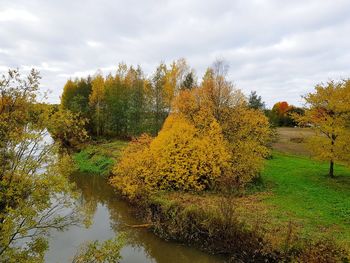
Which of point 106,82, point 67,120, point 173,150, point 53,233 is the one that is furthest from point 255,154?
point 106,82

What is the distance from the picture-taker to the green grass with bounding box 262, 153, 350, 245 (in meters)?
17.9

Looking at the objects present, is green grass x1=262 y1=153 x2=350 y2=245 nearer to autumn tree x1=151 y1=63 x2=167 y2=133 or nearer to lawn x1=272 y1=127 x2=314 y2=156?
lawn x1=272 y1=127 x2=314 y2=156

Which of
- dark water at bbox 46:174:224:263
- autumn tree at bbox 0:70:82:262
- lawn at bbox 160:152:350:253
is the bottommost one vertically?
Answer: dark water at bbox 46:174:224:263

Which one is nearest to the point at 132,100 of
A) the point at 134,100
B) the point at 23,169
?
the point at 134,100

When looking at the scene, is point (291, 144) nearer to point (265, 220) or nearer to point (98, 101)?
point (98, 101)

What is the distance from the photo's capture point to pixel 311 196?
23.2 meters

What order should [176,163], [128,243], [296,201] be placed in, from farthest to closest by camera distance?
[176,163]
[296,201]
[128,243]

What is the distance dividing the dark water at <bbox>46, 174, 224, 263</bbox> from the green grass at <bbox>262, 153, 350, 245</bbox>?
5.92m

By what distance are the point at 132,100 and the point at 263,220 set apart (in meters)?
36.6

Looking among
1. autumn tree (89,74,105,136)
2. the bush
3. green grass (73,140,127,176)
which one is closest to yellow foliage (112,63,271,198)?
the bush

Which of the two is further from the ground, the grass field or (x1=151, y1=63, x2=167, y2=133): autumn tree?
(x1=151, y1=63, x2=167, y2=133): autumn tree

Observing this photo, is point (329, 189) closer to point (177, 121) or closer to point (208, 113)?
point (208, 113)

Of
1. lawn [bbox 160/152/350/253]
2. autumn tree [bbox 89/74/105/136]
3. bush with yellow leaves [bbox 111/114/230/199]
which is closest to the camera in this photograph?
lawn [bbox 160/152/350/253]

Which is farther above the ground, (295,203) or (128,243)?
(295,203)
